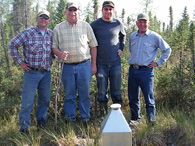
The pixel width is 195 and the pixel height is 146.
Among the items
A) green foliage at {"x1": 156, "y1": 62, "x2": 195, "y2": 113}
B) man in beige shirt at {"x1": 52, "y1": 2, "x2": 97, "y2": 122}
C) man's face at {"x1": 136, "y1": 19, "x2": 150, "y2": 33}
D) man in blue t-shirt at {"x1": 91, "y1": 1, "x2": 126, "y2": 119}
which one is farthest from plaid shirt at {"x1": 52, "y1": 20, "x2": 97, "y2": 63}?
green foliage at {"x1": 156, "y1": 62, "x2": 195, "y2": 113}

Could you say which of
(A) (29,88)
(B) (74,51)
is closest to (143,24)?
(B) (74,51)

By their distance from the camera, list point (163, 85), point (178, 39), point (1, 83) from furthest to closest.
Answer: point (1, 83), point (178, 39), point (163, 85)

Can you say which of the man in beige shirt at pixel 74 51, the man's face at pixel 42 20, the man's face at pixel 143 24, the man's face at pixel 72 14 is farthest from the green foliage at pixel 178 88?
the man's face at pixel 42 20

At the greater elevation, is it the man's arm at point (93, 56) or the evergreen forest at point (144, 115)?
the man's arm at point (93, 56)

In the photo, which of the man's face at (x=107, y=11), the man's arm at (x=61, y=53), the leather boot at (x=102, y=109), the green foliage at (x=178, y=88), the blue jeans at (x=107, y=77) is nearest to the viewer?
the man's arm at (x=61, y=53)

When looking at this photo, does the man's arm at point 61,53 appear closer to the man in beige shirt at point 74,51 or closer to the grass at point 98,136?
the man in beige shirt at point 74,51

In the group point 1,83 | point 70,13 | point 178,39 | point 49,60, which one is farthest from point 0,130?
point 178,39

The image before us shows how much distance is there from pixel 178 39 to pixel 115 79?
318 centimetres

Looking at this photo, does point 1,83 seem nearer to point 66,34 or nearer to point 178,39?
point 66,34

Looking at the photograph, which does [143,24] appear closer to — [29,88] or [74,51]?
[74,51]

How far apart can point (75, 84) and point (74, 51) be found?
0.65 meters

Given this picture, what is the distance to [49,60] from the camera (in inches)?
149

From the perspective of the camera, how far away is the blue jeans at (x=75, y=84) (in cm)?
371

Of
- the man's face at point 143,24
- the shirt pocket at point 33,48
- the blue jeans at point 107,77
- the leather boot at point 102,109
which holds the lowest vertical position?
the leather boot at point 102,109
